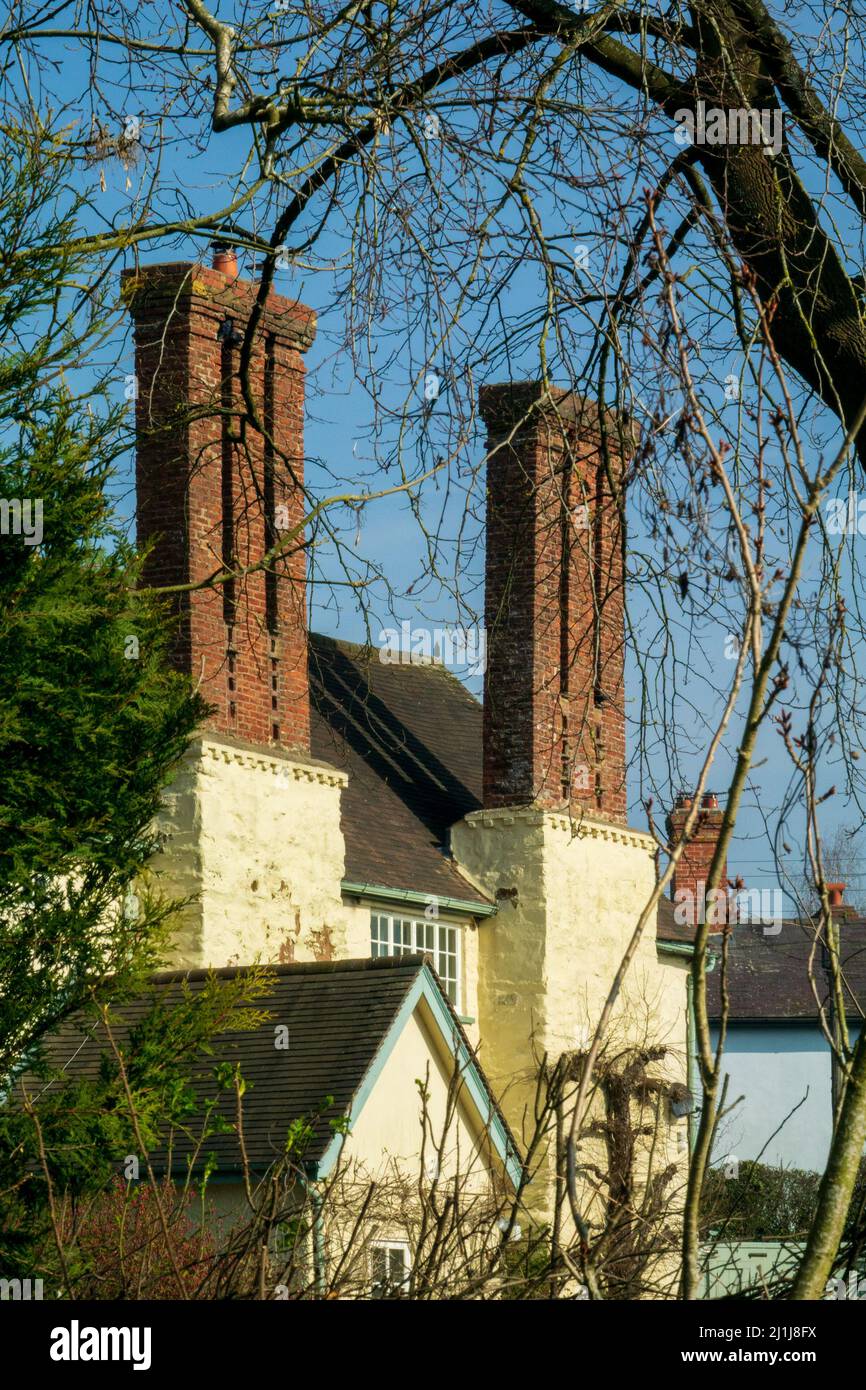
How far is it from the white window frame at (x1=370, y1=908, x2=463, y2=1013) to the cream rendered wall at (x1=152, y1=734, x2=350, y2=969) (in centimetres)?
85

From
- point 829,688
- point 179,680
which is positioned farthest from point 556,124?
point 179,680

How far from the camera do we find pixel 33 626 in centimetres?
887

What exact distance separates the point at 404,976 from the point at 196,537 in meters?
5.68

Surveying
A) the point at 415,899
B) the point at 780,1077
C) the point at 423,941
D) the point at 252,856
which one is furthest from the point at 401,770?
the point at 780,1077

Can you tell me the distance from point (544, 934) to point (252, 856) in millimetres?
4542

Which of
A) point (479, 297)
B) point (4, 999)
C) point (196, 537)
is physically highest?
point (196, 537)

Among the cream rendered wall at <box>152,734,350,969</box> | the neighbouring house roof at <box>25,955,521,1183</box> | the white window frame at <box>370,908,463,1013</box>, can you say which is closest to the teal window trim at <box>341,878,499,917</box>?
the white window frame at <box>370,908,463,1013</box>

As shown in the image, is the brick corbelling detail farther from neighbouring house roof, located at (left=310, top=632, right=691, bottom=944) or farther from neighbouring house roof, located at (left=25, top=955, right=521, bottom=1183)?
neighbouring house roof, located at (left=25, top=955, right=521, bottom=1183)

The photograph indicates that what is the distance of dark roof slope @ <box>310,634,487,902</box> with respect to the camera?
2112 centimetres

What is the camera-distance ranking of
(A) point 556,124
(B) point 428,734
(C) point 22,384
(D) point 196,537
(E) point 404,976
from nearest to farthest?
(A) point 556,124, (C) point 22,384, (E) point 404,976, (D) point 196,537, (B) point 428,734

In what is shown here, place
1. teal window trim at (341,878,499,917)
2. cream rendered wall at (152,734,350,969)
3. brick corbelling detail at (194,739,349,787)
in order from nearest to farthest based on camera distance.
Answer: cream rendered wall at (152,734,350,969) < brick corbelling detail at (194,739,349,787) < teal window trim at (341,878,499,917)

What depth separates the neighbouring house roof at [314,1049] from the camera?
13.8 meters
